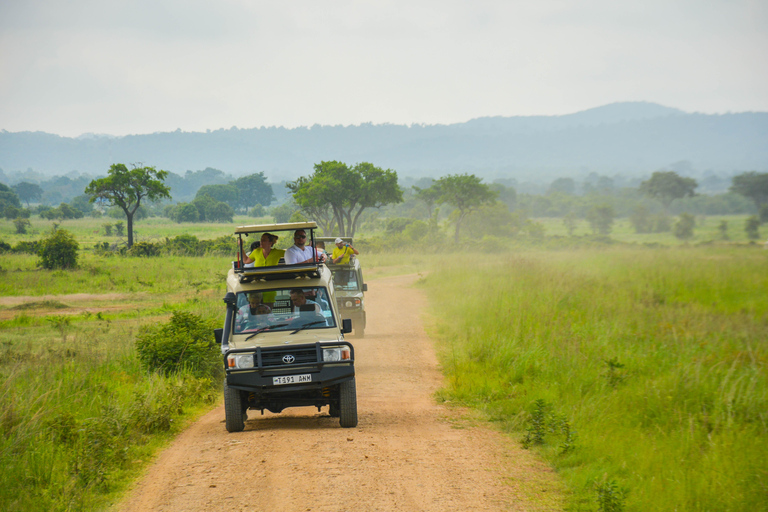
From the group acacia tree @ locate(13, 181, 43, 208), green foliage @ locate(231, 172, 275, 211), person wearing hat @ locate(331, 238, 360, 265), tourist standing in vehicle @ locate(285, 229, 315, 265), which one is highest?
acacia tree @ locate(13, 181, 43, 208)

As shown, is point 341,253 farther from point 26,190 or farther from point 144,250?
point 26,190

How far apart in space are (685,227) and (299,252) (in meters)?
37.1

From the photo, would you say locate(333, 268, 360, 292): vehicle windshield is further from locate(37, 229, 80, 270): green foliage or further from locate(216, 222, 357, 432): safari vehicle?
locate(37, 229, 80, 270): green foliage


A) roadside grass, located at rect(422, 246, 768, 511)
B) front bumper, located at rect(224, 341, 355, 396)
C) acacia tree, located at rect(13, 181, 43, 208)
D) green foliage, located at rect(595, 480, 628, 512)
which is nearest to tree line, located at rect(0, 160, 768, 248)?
roadside grass, located at rect(422, 246, 768, 511)

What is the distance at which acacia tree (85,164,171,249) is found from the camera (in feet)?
131

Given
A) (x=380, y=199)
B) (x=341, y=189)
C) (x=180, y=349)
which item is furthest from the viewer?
(x=380, y=199)

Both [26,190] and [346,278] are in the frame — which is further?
[26,190]

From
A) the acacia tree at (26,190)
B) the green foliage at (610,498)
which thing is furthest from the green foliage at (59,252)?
the acacia tree at (26,190)

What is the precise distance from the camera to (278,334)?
6.63m

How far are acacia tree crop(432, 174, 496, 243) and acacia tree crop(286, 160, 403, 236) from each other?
982cm

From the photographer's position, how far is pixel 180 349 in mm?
9539

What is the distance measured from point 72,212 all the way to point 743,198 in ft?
277

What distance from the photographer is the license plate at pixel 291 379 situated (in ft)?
19.9

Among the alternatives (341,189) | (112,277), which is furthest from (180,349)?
(341,189)
